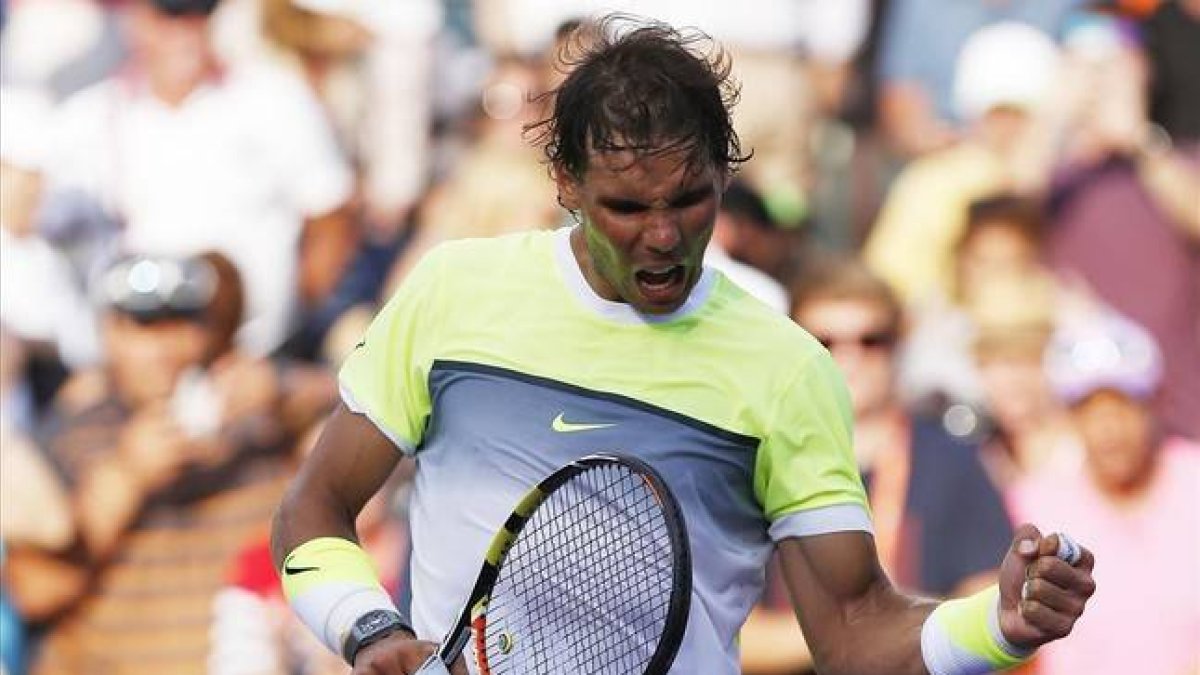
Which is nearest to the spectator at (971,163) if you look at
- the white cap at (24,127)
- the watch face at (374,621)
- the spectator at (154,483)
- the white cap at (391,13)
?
the white cap at (391,13)

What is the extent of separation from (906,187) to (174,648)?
314 cm

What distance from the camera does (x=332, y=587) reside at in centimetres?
439

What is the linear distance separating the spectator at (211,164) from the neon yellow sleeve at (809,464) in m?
4.88

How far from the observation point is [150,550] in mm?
8898

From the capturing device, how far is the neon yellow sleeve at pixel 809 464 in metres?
4.38

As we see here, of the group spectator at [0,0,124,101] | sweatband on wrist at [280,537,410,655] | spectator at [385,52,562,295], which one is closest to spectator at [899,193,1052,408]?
spectator at [385,52,562,295]

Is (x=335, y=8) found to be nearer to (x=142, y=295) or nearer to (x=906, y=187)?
(x=142, y=295)

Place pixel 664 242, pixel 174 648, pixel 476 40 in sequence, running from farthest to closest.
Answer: pixel 476 40
pixel 174 648
pixel 664 242

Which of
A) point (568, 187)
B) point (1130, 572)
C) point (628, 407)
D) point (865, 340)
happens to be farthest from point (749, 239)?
point (628, 407)

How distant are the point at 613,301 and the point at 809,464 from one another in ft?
1.46

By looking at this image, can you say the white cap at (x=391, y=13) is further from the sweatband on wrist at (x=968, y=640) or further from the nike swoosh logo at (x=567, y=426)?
the sweatband on wrist at (x=968, y=640)

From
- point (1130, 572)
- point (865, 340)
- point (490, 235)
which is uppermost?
point (490, 235)

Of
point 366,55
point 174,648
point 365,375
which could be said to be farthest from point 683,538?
point 366,55

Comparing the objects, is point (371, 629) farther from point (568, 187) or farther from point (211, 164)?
point (211, 164)
